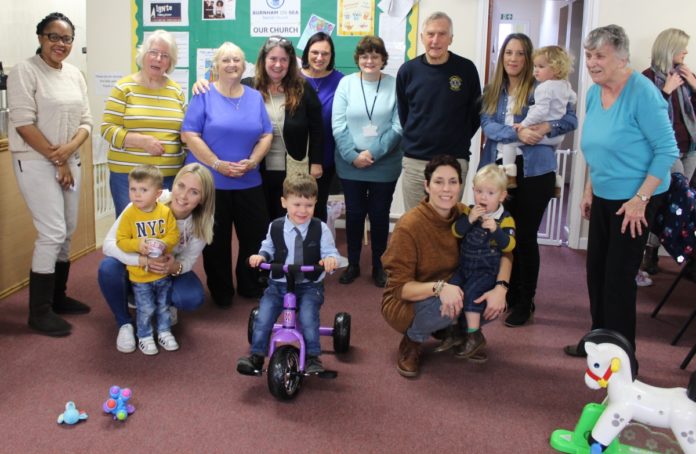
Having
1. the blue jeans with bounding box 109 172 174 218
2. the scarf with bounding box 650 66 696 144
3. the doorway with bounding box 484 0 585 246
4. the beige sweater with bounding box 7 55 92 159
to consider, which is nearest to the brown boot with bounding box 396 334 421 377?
the blue jeans with bounding box 109 172 174 218

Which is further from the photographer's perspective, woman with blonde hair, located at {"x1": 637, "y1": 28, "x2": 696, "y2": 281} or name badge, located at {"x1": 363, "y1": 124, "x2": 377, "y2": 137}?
woman with blonde hair, located at {"x1": 637, "y1": 28, "x2": 696, "y2": 281}

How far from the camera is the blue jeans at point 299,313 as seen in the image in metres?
2.41

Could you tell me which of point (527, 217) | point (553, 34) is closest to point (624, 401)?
point (527, 217)

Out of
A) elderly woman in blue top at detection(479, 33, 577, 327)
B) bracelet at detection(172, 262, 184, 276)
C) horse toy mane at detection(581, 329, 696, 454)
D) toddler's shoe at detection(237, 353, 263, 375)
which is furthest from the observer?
elderly woman in blue top at detection(479, 33, 577, 327)

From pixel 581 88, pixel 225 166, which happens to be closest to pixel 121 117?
pixel 225 166

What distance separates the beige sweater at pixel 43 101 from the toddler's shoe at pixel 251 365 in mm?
1317

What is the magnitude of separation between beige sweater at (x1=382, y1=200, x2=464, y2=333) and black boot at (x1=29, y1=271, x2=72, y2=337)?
1.48 metres

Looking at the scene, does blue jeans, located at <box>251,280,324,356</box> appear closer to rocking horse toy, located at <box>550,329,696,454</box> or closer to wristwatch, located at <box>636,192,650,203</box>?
rocking horse toy, located at <box>550,329,696,454</box>

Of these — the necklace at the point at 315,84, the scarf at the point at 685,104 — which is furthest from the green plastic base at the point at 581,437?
the scarf at the point at 685,104

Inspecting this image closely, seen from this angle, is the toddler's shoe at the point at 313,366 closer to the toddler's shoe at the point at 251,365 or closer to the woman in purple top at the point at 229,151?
the toddler's shoe at the point at 251,365

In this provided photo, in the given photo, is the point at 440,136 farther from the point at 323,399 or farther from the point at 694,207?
the point at 323,399

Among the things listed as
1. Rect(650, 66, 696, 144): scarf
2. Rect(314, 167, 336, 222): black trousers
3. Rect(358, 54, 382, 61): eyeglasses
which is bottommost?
Rect(314, 167, 336, 222): black trousers

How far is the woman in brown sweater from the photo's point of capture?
2.46 m

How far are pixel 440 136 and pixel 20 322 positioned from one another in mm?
2205
